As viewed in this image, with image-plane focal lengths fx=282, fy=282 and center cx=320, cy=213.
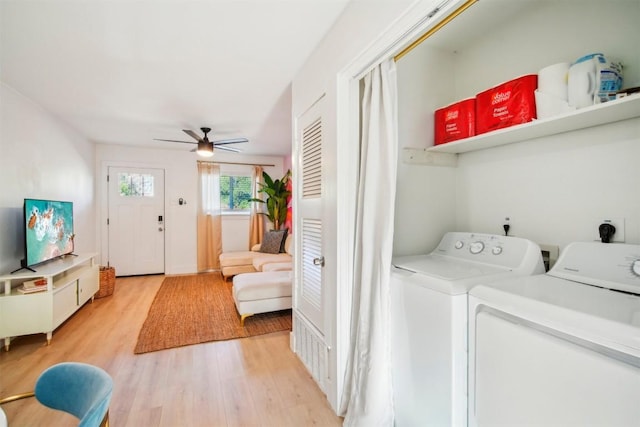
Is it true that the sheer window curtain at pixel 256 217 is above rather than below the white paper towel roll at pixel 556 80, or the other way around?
below

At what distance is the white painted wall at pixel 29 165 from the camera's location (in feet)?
8.46

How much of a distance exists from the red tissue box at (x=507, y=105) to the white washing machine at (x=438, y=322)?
61 centimetres

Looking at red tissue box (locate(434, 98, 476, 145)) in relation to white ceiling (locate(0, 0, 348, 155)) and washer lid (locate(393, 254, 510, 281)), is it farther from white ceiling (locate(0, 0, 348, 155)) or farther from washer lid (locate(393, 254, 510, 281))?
white ceiling (locate(0, 0, 348, 155))

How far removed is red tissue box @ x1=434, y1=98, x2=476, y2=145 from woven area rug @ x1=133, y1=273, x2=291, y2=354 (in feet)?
7.62

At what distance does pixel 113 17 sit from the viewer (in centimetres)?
167

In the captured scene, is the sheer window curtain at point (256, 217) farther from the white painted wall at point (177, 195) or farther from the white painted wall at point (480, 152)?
the white painted wall at point (480, 152)

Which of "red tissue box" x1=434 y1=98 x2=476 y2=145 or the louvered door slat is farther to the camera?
the louvered door slat

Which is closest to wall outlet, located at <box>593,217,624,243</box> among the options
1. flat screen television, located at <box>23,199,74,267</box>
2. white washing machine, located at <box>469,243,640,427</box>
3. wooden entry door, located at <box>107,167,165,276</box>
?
white washing machine, located at <box>469,243,640,427</box>

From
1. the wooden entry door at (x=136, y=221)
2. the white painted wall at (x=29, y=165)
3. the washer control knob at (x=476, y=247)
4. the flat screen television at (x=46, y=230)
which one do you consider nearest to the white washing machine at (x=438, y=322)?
the washer control knob at (x=476, y=247)

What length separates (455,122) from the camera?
5.68 feet

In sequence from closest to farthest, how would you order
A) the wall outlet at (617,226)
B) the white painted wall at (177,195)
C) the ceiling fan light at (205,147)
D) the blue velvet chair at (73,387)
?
the blue velvet chair at (73,387)
the wall outlet at (617,226)
the ceiling fan light at (205,147)
the white painted wall at (177,195)

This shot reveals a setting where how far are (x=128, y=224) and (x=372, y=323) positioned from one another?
17.0 feet

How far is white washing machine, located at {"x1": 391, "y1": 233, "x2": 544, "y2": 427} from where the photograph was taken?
1118 millimetres

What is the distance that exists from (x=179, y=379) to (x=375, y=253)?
5.76 feet
